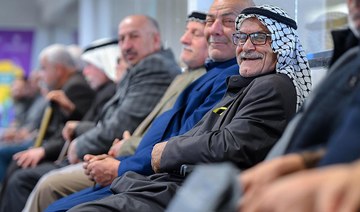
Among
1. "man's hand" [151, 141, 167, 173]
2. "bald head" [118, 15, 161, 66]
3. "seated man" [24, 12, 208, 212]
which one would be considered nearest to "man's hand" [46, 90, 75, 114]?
"bald head" [118, 15, 161, 66]

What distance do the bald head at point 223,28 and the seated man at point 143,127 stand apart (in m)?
0.34

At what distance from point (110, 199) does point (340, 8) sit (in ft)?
5.03

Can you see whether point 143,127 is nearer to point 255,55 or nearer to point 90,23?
point 255,55

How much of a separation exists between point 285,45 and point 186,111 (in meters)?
0.76

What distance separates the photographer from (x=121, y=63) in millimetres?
5012

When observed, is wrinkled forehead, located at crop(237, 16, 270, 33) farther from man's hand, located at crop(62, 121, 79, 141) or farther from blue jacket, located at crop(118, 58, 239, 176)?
man's hand, located at crop(62, 121, 79, 141)

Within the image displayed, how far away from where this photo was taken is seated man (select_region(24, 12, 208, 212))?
3637 millimetres

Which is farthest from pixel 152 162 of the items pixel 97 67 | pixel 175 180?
pixel 97 67

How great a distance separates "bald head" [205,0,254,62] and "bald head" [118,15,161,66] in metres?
1.20

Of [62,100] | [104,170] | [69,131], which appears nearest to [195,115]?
[104,170]

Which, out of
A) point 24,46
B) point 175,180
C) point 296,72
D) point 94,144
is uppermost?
point 296,72

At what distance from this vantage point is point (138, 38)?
14.8 feet

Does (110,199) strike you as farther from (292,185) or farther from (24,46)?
(24,46)

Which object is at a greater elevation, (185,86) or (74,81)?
(185,86)
